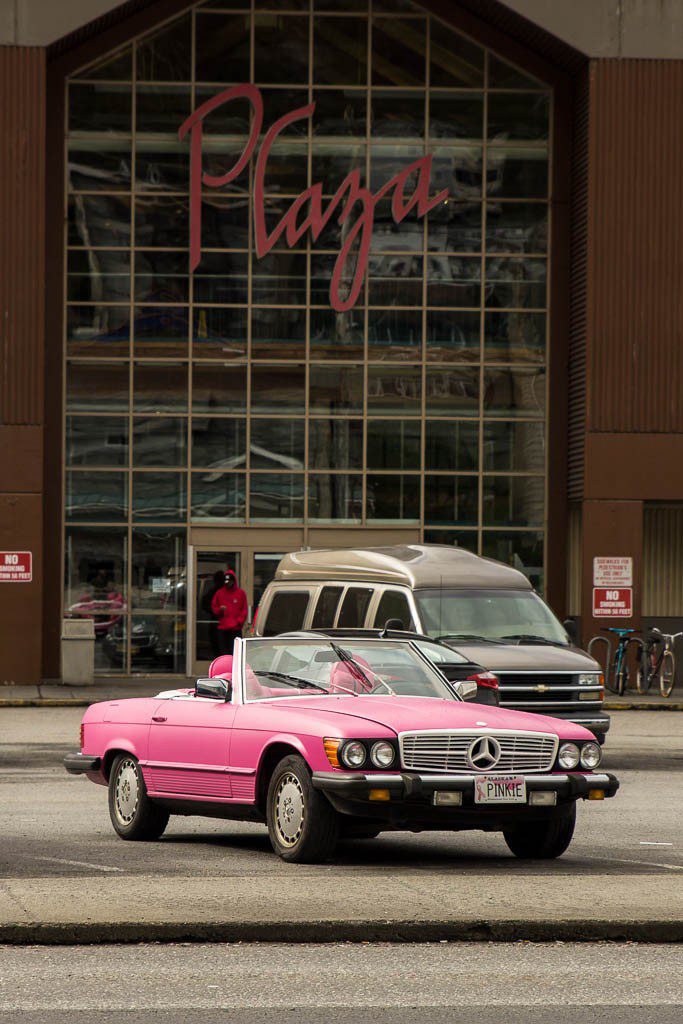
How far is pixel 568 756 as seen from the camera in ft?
37.3

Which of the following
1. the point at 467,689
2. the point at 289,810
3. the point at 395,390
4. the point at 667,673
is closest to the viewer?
the point at 289,810

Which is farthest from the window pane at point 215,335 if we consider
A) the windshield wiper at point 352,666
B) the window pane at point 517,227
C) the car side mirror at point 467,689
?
the windshield wiper at point 352,666

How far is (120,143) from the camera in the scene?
34.0 m

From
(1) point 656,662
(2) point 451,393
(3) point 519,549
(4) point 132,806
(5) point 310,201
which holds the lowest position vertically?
(1) point 656,662

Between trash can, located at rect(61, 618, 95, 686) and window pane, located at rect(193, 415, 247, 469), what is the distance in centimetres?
434

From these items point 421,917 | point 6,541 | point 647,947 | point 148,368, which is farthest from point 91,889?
point 148,368

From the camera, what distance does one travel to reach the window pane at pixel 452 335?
34.4 m

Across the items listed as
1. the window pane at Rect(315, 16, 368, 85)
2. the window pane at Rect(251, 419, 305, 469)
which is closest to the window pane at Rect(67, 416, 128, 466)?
the window pane at Rect(251, 419, 305, 469)

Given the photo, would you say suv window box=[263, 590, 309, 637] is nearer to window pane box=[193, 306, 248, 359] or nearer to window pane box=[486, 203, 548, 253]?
window pane box=[193, 306, 248, 359]

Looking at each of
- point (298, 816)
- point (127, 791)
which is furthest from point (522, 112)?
point (298, 816)

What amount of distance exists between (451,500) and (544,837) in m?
22.9

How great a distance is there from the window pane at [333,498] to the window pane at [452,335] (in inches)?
114

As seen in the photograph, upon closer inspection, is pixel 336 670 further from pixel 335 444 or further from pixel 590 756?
pixel 335 444

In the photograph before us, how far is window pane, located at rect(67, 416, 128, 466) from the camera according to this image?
33719mm
